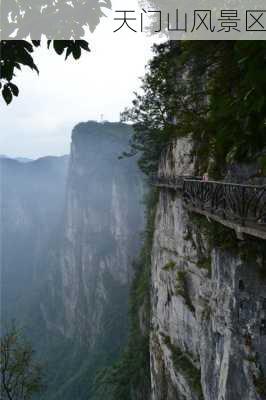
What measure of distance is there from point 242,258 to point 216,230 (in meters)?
1.84

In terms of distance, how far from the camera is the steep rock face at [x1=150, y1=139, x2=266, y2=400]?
9.20 meters

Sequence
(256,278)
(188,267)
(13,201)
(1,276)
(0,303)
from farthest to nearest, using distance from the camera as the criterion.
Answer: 1. (13,201)
2. (1,276)
3. (0,303)
4. (188,267)
5. (256,278)

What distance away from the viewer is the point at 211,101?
8.75 metres

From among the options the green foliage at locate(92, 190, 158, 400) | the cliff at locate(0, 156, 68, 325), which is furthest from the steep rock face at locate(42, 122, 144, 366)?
the green foliage at locate(92, 190, 158, 400)

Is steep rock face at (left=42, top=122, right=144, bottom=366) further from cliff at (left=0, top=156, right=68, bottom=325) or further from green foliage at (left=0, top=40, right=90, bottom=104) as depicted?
green foliage at (left=0, top=40, right=90, bottom=104)

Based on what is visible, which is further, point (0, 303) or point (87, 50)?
point (0, 303)

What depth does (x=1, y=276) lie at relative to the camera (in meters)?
157

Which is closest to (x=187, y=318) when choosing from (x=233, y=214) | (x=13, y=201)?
(x=233, y=214)

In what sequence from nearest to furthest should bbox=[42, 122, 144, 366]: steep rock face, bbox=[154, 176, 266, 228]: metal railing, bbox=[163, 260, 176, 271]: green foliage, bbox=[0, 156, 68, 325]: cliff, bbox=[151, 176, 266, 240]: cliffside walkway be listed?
1. bbox=[151, 176, 266, 240]: cliffside walkway
2. bbox=[154, 176, 266, 228]: metal railing
3. bbox=[163, 260, 176, 271]: green foliage
4. bbox=[42, 122, 144, 366]: steep rock face
5. bbox=[0, 156, 68, 325]: cliff

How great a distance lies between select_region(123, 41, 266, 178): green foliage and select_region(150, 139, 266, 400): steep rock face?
2.32 meters

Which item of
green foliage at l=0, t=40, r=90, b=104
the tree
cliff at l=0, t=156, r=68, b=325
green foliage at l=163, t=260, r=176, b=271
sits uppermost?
green foliage at l=0, t=40, r=90, b=104

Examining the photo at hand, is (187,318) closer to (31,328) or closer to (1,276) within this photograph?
(31,328)

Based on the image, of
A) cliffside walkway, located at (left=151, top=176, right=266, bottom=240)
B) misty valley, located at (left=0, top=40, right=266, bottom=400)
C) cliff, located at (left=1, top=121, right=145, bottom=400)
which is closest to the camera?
misty valley, located at (left=0, top=40, right=266, bottom=400)

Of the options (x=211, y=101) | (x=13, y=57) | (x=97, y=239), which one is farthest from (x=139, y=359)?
(x=97, y=239)
